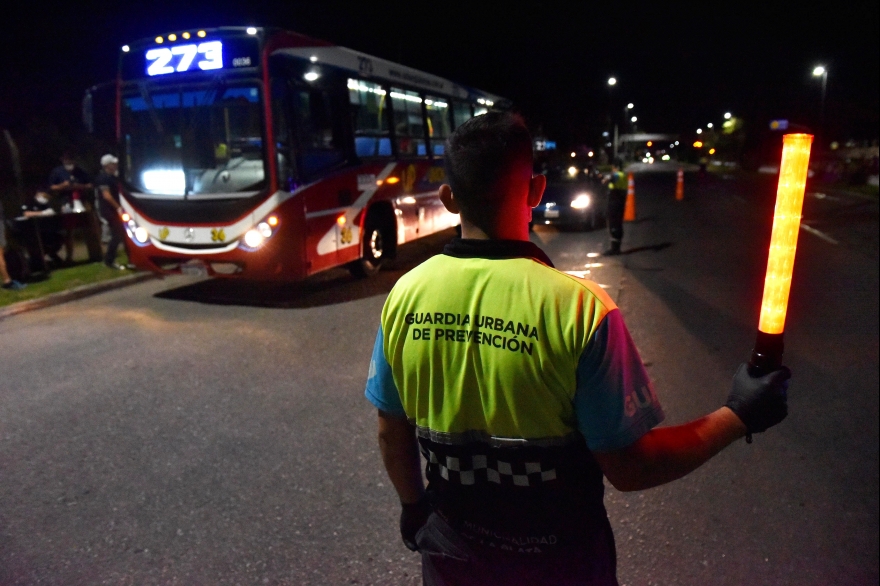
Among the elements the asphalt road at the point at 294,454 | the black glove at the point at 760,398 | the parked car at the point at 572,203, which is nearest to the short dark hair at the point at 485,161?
the black glove at the point at 760,398

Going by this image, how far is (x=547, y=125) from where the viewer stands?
5325 centimetres

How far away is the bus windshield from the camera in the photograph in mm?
8484

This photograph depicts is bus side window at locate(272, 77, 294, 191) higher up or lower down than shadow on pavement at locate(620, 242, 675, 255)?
higher up

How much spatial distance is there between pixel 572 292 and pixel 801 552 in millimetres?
2733

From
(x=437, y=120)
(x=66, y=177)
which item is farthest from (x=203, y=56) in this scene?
(x=437, y=120)

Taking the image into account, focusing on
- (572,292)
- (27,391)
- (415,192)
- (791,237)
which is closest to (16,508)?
(27,391)

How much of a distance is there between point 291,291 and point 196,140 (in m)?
2.41

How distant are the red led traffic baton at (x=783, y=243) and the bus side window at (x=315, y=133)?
25.5 ft

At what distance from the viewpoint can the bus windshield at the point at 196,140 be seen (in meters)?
8.48

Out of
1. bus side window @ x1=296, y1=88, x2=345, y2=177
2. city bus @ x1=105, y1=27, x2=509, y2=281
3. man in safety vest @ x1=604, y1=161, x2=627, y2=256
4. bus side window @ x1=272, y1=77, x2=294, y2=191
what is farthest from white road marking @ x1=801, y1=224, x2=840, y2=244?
bus side window @ x1=272, y1=77, x2=294, y2=191

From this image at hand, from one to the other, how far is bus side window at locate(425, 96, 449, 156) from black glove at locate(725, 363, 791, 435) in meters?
11.4

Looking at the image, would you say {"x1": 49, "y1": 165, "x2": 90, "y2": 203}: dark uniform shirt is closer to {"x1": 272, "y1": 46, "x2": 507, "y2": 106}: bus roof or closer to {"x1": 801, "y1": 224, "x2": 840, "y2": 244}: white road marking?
{"x1": 272, "y1": 46, "x2": 507, "y2": 106}: bus roof

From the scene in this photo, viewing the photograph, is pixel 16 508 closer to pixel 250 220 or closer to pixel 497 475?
pixel 497 475

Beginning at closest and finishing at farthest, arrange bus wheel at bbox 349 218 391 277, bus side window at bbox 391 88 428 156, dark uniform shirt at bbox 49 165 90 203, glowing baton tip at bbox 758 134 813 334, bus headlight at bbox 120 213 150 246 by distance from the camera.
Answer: glowing baton tip at bbox 758 134 813 334, bus headlight at bbox 120 213 150 246, bus wheel at bbox 349 218 391 277, bus side window at bbox 391 88 428 156, dark uniform shirt at bbox 49 165 90 203
